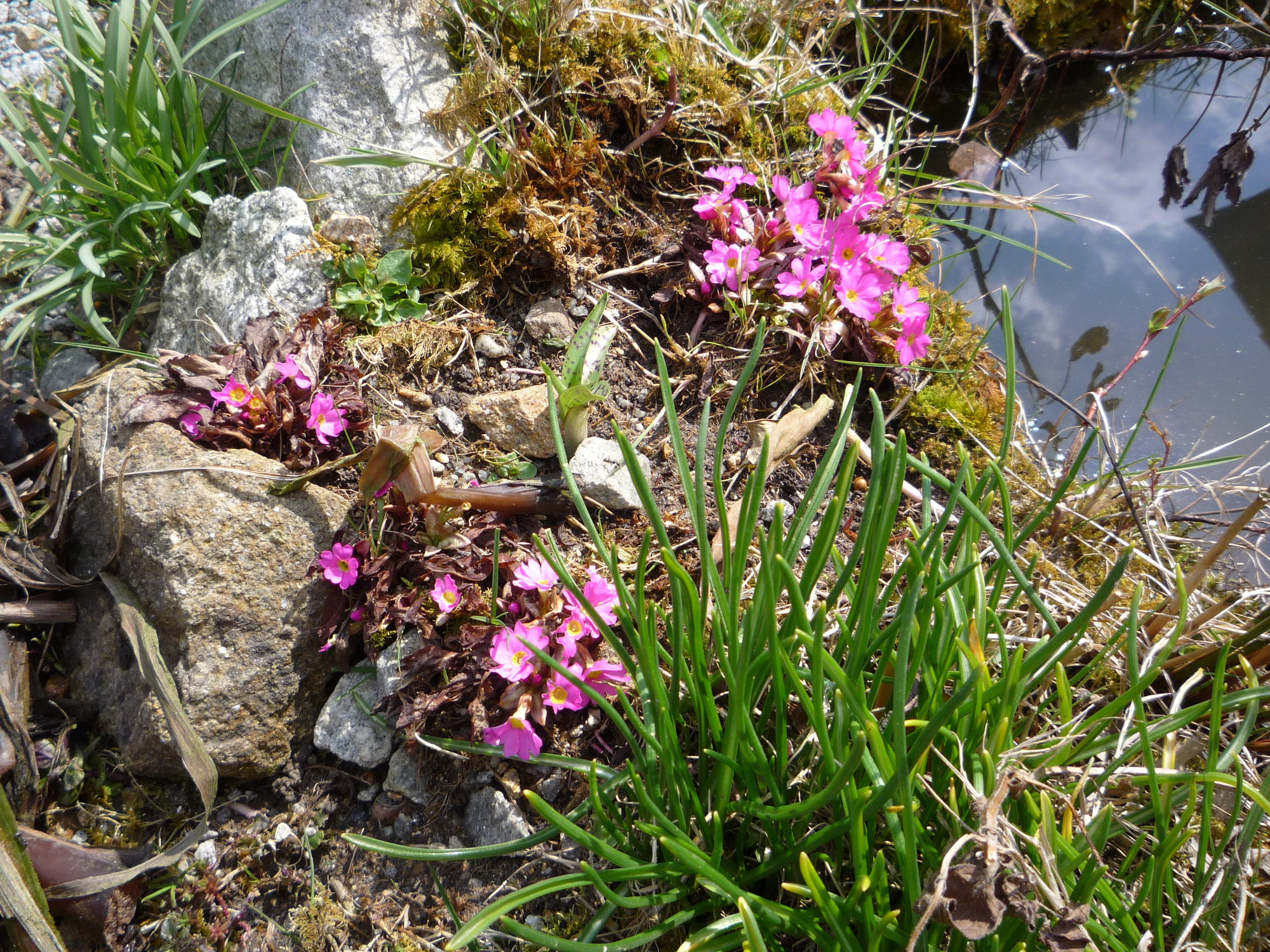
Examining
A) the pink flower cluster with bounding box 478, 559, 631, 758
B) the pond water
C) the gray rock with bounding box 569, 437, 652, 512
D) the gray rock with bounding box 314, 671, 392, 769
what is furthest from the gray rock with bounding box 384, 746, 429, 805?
the pond water

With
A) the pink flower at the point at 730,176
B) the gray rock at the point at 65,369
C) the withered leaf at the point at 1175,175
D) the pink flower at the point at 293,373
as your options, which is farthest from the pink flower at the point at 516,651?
the withered leaf at the point at 1175,175

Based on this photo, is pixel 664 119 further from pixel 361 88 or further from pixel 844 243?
pixel 361 88

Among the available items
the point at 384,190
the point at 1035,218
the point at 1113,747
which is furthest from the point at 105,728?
the point at 1035,218

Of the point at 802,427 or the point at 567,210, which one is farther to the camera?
the point at 567,210

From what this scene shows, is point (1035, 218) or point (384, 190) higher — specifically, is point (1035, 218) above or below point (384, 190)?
above

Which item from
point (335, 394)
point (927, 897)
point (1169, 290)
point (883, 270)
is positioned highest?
point (1169, 290)

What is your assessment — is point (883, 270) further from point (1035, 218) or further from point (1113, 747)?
point (1113, 747)

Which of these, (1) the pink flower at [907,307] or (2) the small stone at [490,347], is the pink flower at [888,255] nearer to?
(1) the pink flower at [907,307]
